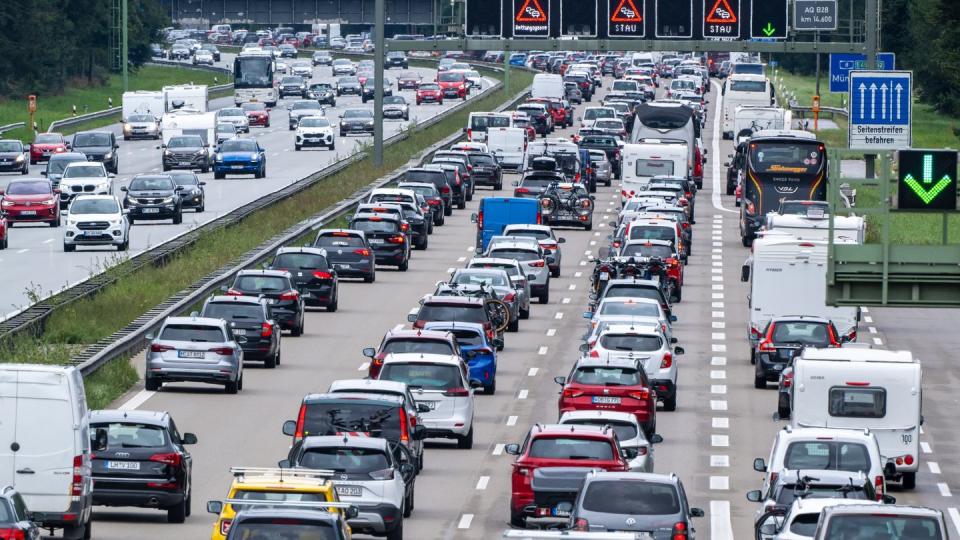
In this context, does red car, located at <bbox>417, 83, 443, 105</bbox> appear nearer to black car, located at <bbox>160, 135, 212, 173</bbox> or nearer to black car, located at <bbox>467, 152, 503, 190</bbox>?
black car, located at <bbox>160, 135, 212, 173</bbox>

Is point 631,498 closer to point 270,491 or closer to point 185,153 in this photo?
point 270,491

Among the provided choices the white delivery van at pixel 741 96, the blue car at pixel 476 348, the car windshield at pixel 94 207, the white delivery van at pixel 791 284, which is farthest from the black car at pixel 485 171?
the blue car at pixel 476 348

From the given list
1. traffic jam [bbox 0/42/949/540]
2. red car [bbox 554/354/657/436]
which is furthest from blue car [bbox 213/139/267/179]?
red car [bbox 554/354/657/436]

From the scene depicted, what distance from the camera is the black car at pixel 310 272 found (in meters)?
48.5

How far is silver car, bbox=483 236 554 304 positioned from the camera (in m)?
52.1

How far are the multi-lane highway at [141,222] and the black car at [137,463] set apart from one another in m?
17.6

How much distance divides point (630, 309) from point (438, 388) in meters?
A: 11.3

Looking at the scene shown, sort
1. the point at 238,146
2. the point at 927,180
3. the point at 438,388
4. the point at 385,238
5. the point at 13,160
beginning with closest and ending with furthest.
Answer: the point at 927,180 → the point at 438,388 → the point at 385,238 → the point at 238,146 → the point at 13,160

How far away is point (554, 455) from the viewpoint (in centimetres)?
2653

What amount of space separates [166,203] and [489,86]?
8591cm

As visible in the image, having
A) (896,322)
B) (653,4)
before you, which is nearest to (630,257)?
(896,322)

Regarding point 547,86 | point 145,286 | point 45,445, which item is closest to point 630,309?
point 145,286

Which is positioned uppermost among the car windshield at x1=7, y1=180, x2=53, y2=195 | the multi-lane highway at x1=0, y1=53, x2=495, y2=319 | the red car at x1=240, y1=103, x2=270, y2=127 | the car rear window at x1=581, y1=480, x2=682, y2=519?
the car rear window at x1=581, y1=480, x2=682, y2=519

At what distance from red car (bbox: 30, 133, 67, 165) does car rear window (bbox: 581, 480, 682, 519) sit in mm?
68141
